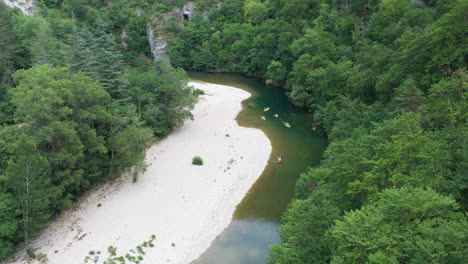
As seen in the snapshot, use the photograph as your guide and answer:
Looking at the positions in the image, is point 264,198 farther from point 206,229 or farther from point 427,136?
point 427,136

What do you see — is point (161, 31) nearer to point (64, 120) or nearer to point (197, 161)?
point (197, 161)

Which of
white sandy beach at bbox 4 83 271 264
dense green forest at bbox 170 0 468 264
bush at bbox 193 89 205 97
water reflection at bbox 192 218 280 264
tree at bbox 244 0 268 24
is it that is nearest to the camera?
dense green forest at bbox 170 0 468 264

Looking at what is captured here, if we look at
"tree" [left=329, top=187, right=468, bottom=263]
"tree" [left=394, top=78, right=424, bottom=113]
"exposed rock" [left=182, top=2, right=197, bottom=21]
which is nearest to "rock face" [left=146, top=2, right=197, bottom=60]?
"exposed rock" [left=182, top=2, right=197, bottom=21]

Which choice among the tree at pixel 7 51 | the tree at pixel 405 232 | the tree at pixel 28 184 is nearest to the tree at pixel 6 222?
the tree at pixel 28 184

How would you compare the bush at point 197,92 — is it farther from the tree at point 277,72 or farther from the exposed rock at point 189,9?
the exposed rock at point 189,9

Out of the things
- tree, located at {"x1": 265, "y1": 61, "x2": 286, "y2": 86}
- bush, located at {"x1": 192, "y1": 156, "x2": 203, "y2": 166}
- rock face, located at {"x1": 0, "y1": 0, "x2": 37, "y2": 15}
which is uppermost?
rock face, located at {"x1": 0, "y1": 0, "x2": 37, "y2": 15}

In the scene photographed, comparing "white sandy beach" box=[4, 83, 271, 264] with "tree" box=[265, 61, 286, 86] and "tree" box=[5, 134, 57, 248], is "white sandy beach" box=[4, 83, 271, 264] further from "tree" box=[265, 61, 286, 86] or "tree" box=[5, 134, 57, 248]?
"tree" box=[265, 61, 286, 86]
